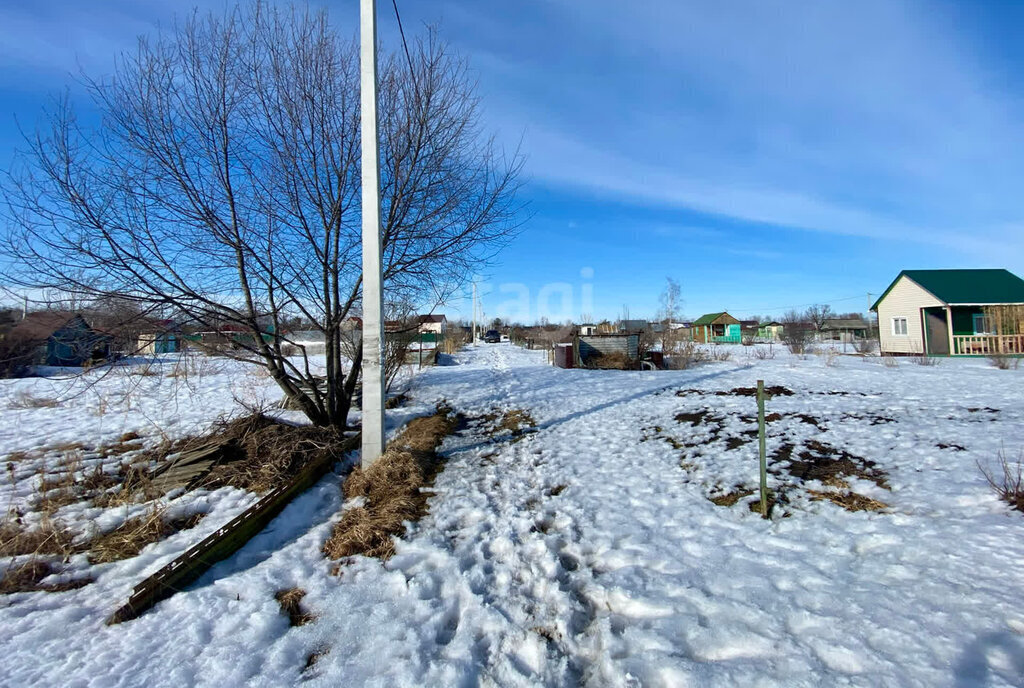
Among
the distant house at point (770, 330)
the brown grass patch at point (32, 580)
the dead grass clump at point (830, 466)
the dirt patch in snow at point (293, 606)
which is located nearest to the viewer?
the dirt patch in snow at point (293, 606)

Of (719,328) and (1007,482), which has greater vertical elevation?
(719,328)

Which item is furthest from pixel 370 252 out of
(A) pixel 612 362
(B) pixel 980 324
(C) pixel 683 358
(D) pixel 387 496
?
(B) pixel 980 324

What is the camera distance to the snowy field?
2109mm

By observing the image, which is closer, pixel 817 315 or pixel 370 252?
pixel 370 252

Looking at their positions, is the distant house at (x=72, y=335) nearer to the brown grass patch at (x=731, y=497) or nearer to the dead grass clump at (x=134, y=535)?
the dead grass clump at (x=134, y=535)

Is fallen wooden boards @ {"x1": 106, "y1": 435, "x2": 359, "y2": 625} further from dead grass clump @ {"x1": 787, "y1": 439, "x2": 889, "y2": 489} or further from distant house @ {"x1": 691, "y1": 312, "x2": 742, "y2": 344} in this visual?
distant house @ {"x1": 691, "y1": 312, "x2": 742, "y2": 344}

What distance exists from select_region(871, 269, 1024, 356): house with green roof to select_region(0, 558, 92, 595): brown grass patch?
88.5ft

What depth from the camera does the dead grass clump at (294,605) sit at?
8.54 ft

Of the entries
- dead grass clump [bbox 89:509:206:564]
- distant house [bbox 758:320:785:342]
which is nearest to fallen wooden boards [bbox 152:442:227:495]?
dead grass clump [bbox 89:509:206:564]

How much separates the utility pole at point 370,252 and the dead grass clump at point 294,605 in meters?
2.01

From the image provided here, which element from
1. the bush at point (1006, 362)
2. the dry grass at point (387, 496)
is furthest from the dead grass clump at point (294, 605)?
the bush at point (1006, 362)

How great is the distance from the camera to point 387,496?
Answer: 4.30 m

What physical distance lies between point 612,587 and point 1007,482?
3.67 meters

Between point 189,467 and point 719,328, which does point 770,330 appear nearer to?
point 719,328
